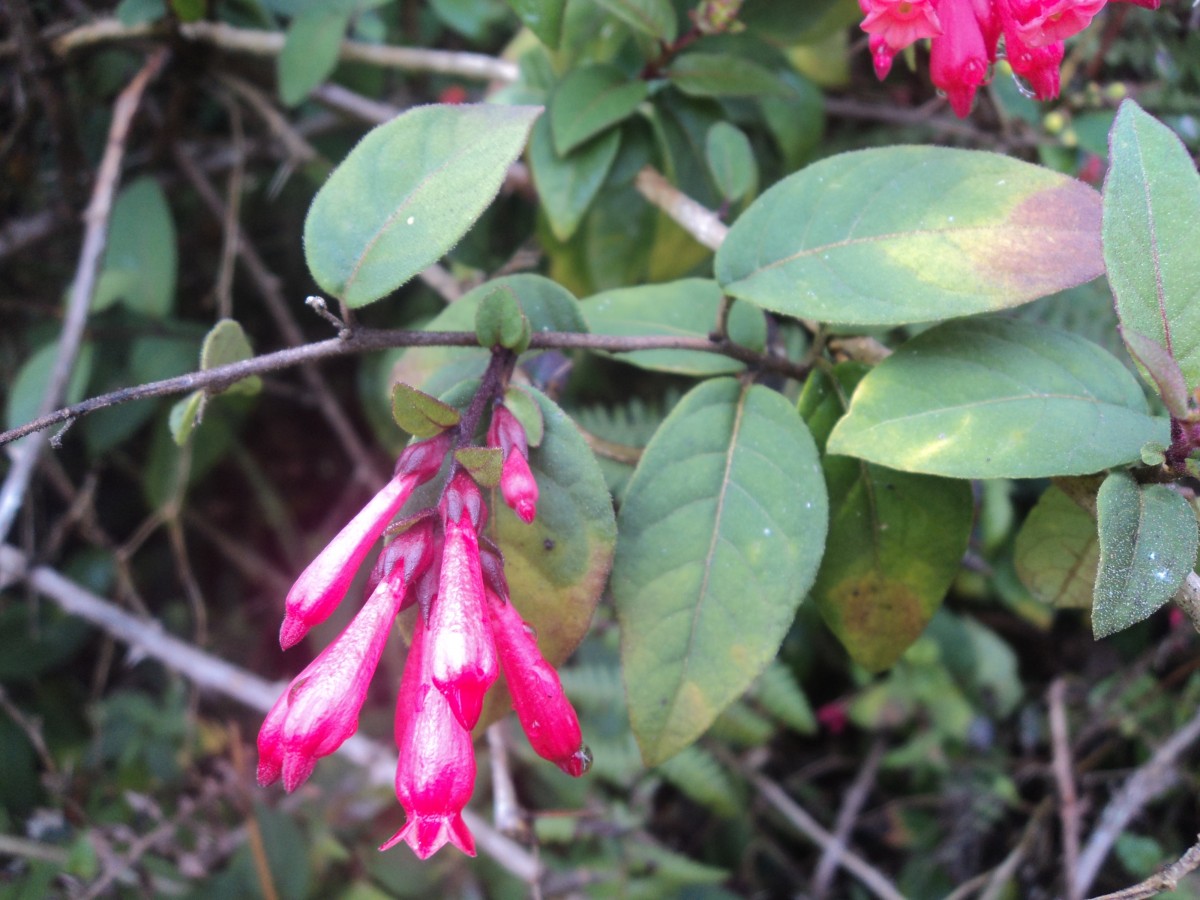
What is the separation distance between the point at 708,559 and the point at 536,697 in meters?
0.24

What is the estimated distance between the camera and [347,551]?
2.58ft

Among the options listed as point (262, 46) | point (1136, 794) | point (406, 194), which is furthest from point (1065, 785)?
point (262, 46)

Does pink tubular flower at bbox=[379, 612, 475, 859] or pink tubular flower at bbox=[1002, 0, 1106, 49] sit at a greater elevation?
pink tubular flower at bbox=[1002, 0, 1106, 49]

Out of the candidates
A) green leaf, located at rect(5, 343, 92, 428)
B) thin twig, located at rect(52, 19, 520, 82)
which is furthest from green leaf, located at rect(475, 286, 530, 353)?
green leaf, located at rect(5, 343, 92, 428)

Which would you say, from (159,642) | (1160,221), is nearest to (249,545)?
(159,642)

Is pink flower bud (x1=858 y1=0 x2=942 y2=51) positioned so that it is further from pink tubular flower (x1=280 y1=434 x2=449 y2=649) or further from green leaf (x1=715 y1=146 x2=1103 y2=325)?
pink tubular flower (x1=280 y1=434 x2=449 y2=649)

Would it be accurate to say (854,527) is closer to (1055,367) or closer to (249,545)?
(1055,367)

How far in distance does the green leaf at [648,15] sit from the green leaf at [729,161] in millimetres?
148

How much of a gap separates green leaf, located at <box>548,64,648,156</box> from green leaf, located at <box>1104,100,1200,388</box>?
66 cm

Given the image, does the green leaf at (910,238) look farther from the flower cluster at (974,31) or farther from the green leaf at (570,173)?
the green leaf at (570,173)

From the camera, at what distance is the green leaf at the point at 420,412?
769 mm

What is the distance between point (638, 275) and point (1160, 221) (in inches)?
35.3

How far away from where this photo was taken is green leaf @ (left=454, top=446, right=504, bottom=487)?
746 millimetres

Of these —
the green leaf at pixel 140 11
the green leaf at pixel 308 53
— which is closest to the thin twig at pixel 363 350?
the green leaf at pixel 308 53
